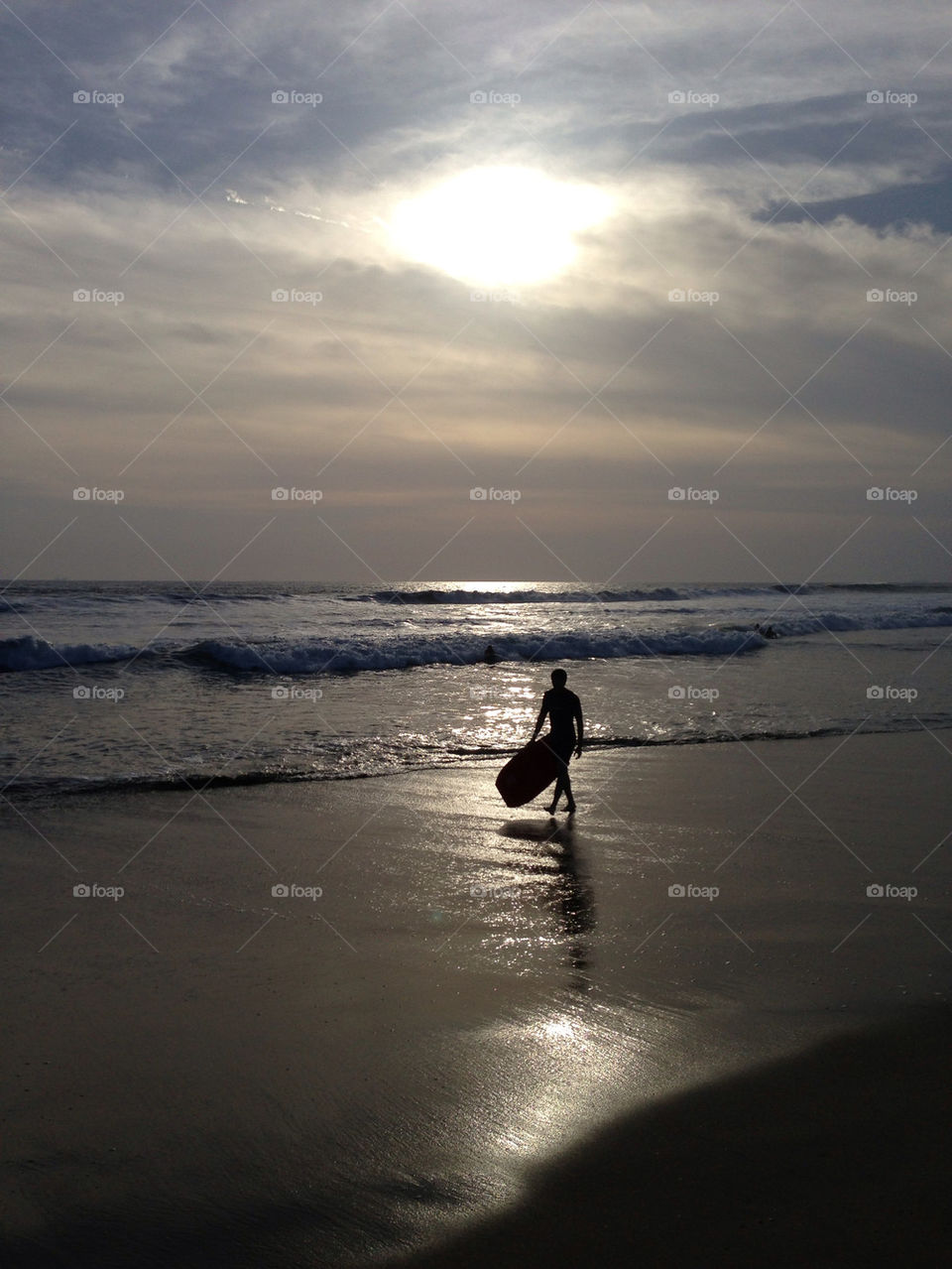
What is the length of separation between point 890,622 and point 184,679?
118 feet

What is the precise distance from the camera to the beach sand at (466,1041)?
3.55 metres

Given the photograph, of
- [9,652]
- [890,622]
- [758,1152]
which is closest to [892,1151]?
[758,1152]

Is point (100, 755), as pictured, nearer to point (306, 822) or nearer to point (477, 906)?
point (306, 822)

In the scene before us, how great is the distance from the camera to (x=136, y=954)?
6195mm

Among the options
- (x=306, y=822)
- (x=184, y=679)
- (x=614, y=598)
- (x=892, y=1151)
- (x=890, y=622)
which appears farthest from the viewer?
Answer: (x=614, y=598)
